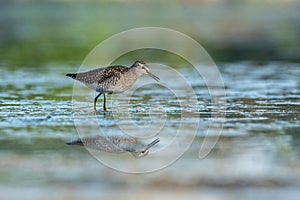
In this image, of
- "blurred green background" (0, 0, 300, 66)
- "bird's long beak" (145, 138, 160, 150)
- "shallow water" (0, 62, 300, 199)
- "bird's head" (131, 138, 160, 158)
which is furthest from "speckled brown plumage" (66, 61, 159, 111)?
"blurred green background" (0, 0, 300, 66)

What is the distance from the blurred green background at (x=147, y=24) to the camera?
22.5 metres

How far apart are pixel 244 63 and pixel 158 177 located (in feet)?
37.5

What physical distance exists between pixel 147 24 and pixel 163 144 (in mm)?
22386

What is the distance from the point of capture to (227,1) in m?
48.2

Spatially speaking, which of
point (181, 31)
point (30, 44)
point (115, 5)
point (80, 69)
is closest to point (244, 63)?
point (80, 69)

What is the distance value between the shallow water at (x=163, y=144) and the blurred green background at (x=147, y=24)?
20.9ft

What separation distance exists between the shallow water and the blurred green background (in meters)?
6.36

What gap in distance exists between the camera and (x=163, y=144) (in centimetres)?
988

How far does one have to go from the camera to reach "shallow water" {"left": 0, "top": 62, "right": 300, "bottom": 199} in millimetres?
7891

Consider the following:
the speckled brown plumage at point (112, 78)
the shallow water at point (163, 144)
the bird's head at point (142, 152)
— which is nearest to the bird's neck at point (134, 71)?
the speckled brown plumage at point (112, 78)

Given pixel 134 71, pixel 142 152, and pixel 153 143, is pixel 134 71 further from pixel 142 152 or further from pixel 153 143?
pixel 142 152

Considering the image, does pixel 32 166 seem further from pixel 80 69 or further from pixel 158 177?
pixel 80 69

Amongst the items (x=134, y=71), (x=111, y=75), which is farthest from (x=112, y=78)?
(x=134, y=71)

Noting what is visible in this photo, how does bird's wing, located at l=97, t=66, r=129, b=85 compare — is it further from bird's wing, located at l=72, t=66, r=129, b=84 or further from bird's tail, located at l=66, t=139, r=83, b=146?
bird's tail, located at l=66, t=139, r=83, b=146
